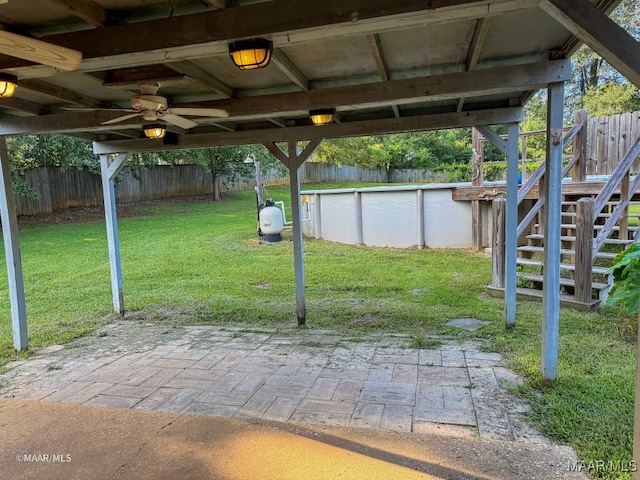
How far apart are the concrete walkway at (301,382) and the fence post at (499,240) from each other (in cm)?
189

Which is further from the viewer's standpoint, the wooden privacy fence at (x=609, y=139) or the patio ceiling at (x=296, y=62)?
the wooden privacy fence at (x=609, y=139)

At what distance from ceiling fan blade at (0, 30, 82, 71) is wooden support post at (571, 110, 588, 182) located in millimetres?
6335

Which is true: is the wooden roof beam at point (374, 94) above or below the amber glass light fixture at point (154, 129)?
above

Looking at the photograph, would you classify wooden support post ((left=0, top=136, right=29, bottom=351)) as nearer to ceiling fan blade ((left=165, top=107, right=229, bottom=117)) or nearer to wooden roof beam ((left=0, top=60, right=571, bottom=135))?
wooden roof beam ((left=0, top=60, right=571, bottom=135))

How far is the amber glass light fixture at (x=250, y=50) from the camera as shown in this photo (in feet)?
6.74

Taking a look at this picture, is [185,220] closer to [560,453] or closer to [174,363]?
[174,363]

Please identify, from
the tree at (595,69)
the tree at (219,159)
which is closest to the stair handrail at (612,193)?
the tree at (595,69)

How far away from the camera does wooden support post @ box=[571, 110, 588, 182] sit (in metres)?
6.02

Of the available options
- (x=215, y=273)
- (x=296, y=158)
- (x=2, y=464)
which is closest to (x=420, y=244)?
(x=215, y=273)

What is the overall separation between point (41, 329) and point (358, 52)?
15.4ft

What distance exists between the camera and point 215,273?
7.72m

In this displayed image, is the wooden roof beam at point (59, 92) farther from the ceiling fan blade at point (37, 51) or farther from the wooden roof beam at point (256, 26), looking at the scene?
the ceiling fan blade at point (37, 51)

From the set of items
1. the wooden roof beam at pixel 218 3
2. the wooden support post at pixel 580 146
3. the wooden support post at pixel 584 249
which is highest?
the wooden roof beam at pixel 218 3

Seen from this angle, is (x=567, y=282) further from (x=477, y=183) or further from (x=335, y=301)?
(x=477, y=183)
